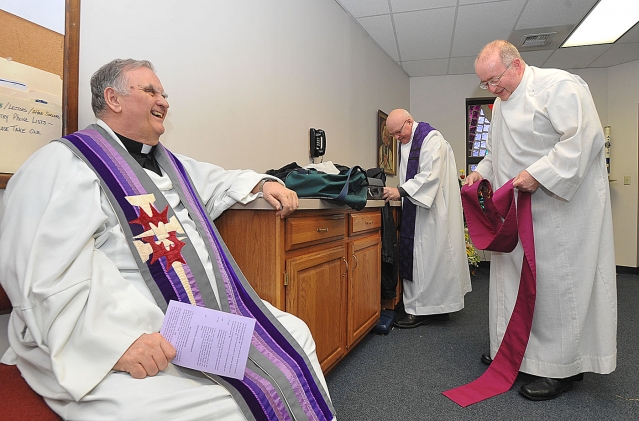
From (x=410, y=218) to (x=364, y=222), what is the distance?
2.29 feet

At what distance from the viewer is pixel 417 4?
3734 millimetres

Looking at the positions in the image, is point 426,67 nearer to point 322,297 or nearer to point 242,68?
point 242,68

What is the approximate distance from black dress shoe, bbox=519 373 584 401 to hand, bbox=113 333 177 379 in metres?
1.64

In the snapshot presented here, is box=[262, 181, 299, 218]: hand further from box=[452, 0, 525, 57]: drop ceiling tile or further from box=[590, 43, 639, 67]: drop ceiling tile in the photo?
box=[590, 43, 639, 67]: drop ceiling tile

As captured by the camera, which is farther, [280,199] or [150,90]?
[280,199]

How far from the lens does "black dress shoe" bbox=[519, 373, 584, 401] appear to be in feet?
6.38

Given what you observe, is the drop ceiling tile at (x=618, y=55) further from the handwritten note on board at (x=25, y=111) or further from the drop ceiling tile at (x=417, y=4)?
the handwritten note on board at (x=25, y=111)

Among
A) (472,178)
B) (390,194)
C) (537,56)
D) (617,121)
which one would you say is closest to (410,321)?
(390,194)

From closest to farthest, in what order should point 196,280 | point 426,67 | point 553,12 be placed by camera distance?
point 196,280, point 553,12, point 426,67

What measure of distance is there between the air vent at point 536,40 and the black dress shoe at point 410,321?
127 inches

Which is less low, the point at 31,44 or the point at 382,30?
the point at 382,30

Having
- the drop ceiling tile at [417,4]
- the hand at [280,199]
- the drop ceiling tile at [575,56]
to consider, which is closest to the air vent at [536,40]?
the drop ceiling tile at [575,56]

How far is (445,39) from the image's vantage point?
4570 millimetres

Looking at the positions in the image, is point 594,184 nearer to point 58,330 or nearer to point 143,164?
point 143,164
